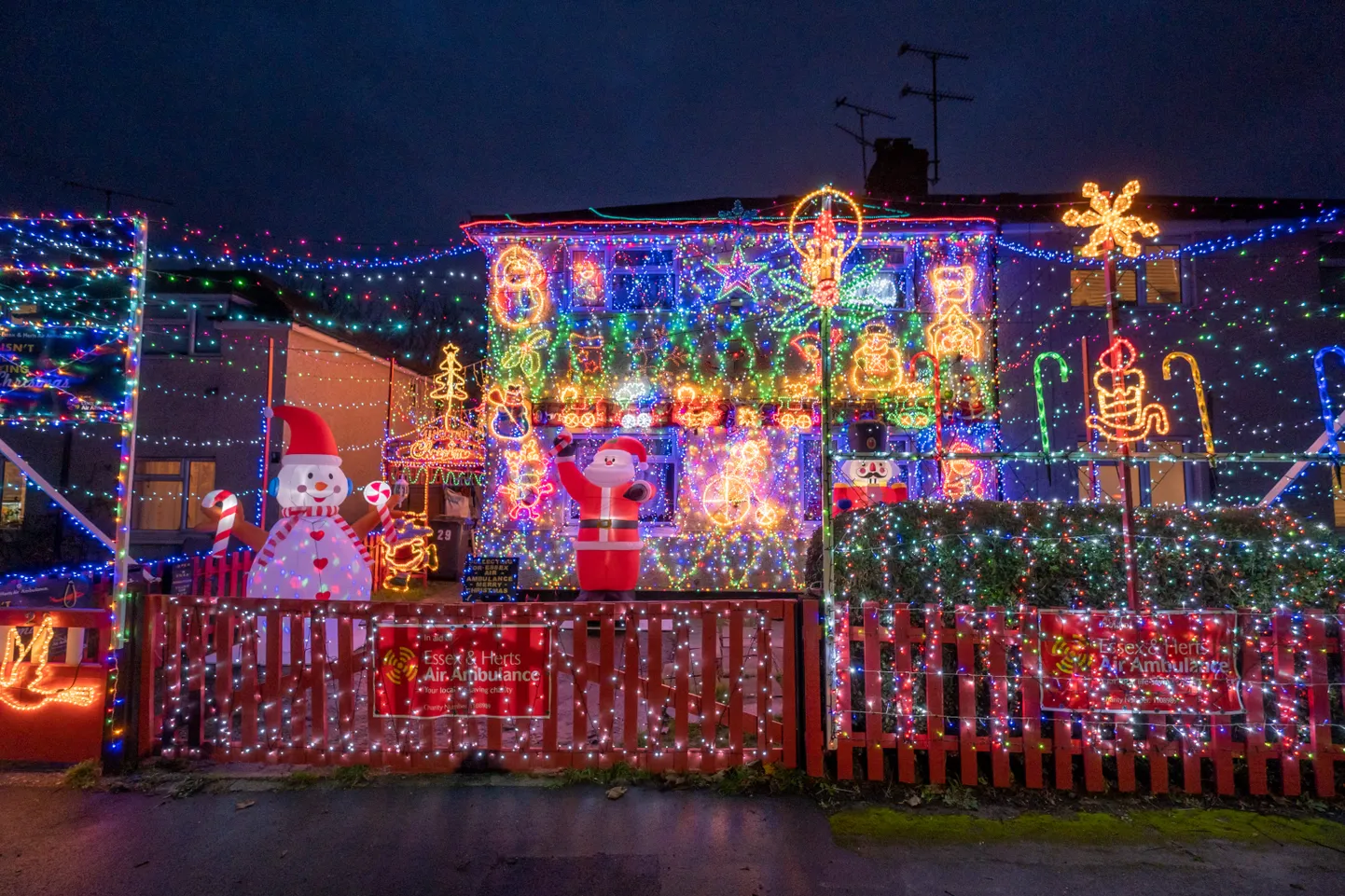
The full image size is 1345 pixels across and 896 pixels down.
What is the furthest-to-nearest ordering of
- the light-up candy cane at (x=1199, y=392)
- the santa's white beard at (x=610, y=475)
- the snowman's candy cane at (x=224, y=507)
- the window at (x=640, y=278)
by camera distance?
the window at (x=640, y=278) → the santa's white beard at (x=610, y=475) → the snowman's candy cane at (x=224, y=507) → the light-up candy cane at (x=1199, y=392)

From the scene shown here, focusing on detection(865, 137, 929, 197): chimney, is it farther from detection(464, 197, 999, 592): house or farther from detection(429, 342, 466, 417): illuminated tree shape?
detection(429, 342, 466, 417): illuminated tree shape

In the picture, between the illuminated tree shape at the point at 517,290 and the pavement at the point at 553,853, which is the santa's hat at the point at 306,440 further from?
the illuminated tree shape at the point at 517,290

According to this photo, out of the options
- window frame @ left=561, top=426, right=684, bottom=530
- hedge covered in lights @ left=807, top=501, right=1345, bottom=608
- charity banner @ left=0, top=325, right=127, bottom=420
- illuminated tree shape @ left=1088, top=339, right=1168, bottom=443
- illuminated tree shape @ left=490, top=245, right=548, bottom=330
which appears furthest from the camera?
illuminated tree shape @ left=490, top=245, right=548, bottom=330

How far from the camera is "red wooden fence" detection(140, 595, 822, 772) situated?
4.32 meters

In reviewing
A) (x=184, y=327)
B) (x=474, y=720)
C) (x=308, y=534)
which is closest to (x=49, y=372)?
(x=308, y=534)

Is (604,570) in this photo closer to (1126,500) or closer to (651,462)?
(651,462)

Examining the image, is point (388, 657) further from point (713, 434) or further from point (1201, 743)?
point (713, 434)

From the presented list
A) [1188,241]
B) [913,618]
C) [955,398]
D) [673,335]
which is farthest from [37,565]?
[1188,241]

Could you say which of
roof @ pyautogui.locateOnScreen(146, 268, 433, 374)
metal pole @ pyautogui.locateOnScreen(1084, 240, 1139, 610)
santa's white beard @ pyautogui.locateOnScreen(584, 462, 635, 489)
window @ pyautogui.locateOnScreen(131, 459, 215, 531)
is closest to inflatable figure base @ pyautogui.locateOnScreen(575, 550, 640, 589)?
santa's white beard @ pyautogui.locateOnScreen(584, 462, 635, 489)

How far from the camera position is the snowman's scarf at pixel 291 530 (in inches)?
260

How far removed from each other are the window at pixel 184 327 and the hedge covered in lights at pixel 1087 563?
14.6 metres

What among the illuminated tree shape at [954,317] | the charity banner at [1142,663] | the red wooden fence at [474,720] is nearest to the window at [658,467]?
the illuminated tree shape at [954,317]

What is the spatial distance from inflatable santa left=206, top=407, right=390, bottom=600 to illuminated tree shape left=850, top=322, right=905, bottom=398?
819cm

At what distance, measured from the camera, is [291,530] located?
22.0ft
